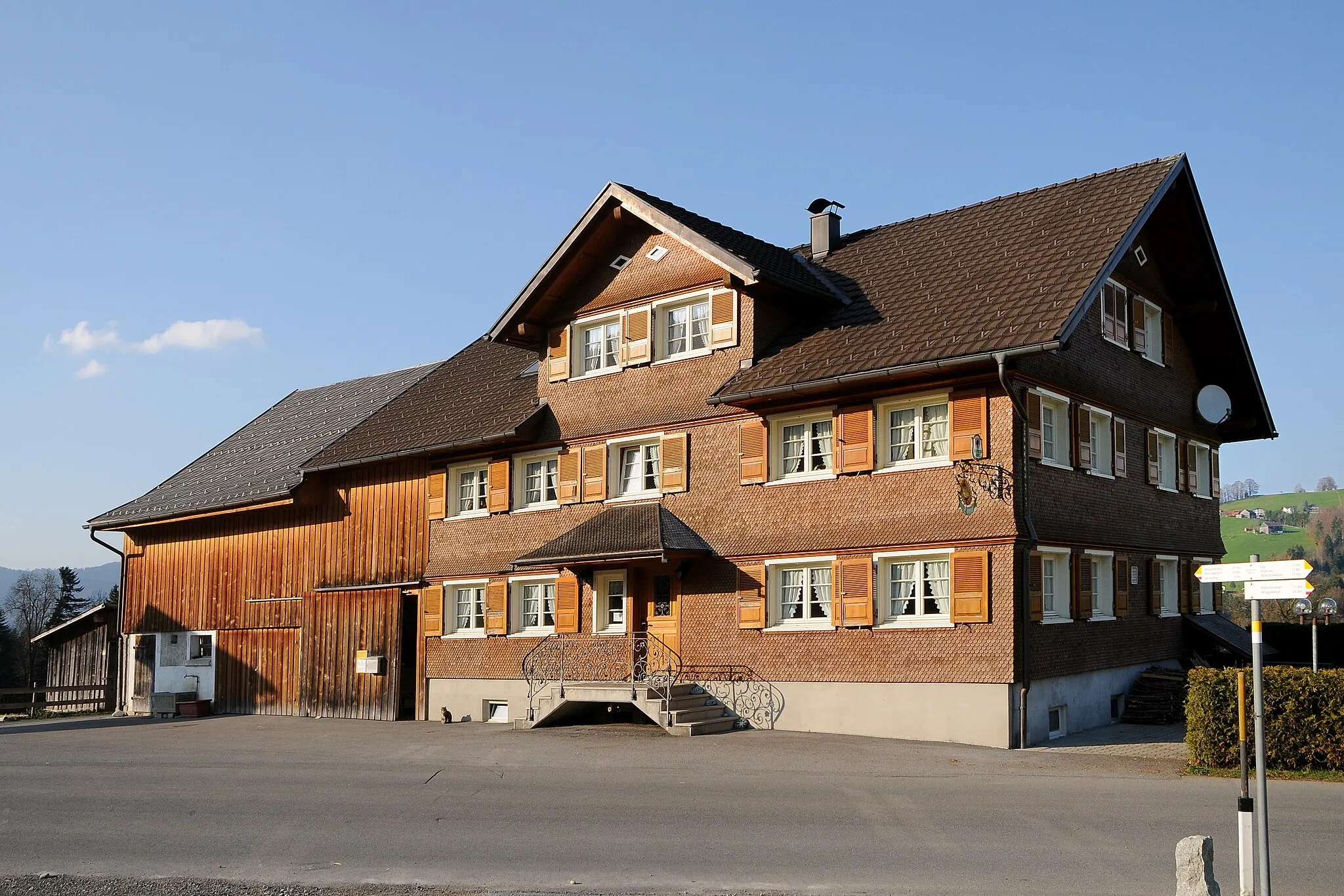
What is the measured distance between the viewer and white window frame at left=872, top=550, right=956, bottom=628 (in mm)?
19516

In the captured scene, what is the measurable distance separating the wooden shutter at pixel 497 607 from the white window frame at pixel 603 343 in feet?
14.7

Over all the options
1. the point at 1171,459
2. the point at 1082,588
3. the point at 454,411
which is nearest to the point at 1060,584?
the point at 1082,588

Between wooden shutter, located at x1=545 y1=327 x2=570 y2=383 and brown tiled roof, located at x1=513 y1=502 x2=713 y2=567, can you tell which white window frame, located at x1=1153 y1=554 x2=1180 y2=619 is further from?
wooden shutter, located at x1=545 y1=327 x2=570 y2=383

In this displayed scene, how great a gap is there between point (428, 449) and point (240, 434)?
1335 centimetres

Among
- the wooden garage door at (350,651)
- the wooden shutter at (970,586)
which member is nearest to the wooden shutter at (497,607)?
the wooden garage door at (350,651)

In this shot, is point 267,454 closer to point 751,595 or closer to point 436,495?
point 436,495

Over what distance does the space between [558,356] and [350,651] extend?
8.56 meters

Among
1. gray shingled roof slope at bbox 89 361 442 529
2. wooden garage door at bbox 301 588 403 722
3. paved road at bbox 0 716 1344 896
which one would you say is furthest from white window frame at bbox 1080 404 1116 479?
gray shingled roof slope at bbox 89 361 442 529

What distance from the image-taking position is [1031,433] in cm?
1934

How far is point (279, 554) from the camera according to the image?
30.0 m

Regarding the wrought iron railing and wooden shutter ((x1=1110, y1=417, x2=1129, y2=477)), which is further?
the wrought iron railing

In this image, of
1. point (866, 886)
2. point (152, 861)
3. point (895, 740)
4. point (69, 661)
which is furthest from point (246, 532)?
point (866, 886)

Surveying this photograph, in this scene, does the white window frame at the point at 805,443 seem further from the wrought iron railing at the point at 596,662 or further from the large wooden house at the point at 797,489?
the wrought iron railing at the point at 596,662

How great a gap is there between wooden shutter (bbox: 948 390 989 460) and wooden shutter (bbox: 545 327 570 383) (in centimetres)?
864
